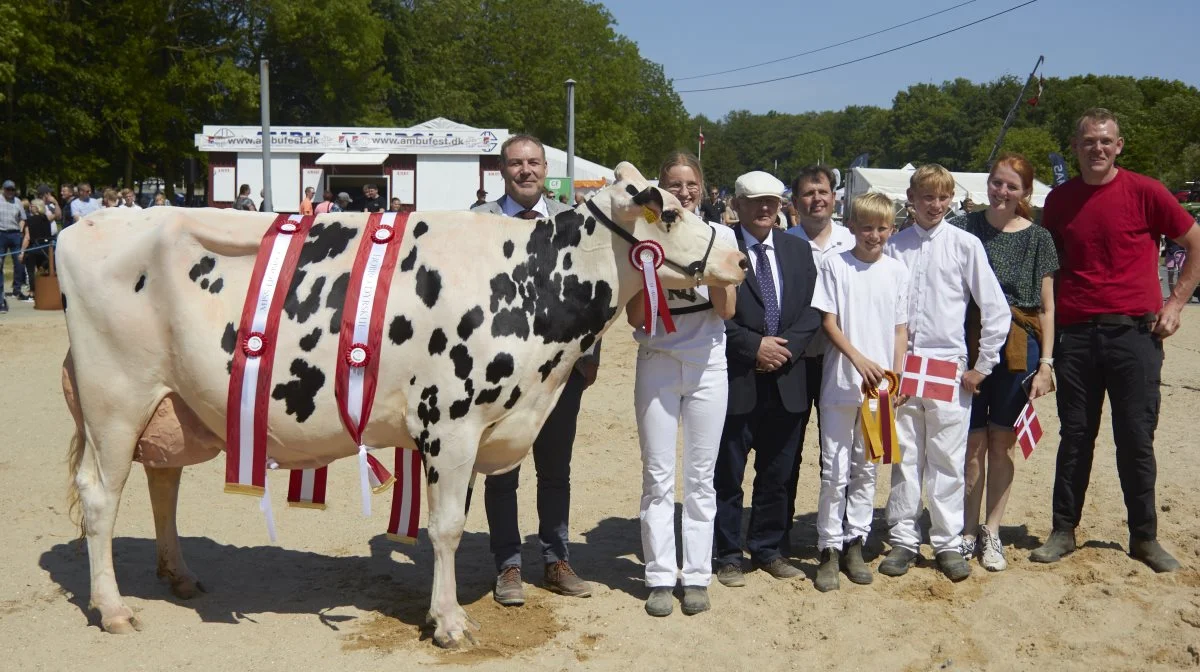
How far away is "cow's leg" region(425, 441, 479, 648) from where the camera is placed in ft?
16.1

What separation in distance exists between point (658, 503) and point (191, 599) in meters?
2.67

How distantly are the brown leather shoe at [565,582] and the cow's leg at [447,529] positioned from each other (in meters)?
0.82

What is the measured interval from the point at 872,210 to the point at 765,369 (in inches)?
42.7

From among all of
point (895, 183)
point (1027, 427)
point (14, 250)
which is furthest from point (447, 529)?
point (895, 183)

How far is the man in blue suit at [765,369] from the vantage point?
5629 millimetres

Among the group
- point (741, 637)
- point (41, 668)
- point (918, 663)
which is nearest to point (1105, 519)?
point (918, 663)

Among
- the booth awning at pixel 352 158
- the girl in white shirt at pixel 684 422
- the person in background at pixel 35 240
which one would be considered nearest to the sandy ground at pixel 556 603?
the girl in white shirt at pixel 684 422

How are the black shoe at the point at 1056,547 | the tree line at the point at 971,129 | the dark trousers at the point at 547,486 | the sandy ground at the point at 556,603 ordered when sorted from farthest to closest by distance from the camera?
the tree line at the point at 971,129 < the black shoe at the point at 1056,547 < the dark trousers at the point at 547,486 < the sandy ground at the point at 556,603

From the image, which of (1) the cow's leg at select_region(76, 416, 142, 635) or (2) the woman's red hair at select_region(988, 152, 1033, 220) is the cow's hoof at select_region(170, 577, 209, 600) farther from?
(2) the woman's red hair at select_region(988, 152, 1033, 220)

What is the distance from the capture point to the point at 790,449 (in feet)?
19.6

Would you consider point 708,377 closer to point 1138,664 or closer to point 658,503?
point 658,503

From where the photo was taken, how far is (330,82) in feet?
152

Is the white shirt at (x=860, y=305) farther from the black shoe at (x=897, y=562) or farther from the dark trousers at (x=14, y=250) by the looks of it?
the dark trousers at (x=14, y=250)

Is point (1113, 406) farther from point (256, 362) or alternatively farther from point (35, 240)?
point (35, 240)
